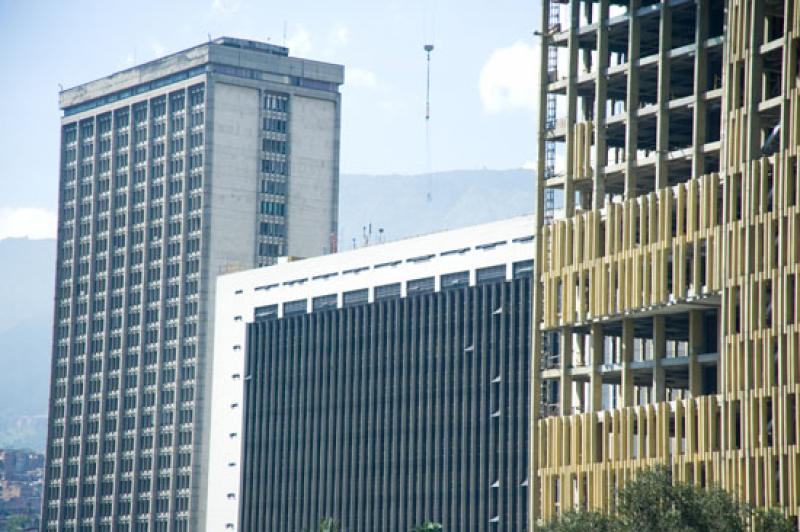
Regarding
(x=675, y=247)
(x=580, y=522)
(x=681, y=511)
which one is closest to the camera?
(x=681, y=511)

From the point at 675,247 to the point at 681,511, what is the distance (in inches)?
793

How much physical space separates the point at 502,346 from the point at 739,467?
9457 cm

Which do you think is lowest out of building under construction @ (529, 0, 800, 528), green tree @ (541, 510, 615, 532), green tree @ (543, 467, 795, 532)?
green tree @ (541, 510, 615, 532)

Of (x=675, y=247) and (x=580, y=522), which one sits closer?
(x=580, y=522)

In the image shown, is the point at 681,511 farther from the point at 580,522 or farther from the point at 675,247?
the point at 675,247

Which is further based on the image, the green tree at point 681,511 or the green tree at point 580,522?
the green tree at point 580,522

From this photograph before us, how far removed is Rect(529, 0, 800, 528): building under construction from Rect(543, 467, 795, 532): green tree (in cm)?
355

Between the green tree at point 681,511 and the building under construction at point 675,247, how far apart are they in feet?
11.6

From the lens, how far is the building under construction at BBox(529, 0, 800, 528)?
10288cm

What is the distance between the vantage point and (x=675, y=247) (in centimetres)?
11012

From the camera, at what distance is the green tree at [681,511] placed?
95188 mm

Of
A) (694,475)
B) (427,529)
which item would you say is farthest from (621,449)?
(427,529)

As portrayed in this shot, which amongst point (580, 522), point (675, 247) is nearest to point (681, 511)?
point (580, 522)

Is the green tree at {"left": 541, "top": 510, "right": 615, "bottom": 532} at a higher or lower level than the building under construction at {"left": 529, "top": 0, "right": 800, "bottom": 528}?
lower
